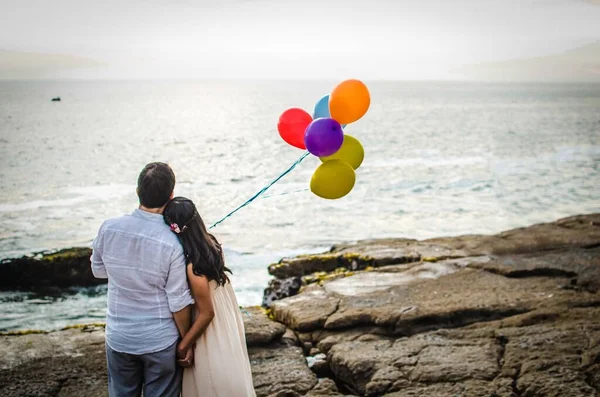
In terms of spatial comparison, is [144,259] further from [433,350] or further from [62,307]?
[62,307]

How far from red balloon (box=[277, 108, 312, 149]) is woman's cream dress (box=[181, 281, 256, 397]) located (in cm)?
168

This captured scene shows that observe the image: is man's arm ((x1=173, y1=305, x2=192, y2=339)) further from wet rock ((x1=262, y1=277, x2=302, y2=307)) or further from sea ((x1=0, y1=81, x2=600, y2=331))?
wet rock ((x1=262, y1=277, x2=302, y2=307))

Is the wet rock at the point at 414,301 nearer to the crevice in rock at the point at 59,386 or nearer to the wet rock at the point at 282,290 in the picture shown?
the wet rock at the point at 282,290

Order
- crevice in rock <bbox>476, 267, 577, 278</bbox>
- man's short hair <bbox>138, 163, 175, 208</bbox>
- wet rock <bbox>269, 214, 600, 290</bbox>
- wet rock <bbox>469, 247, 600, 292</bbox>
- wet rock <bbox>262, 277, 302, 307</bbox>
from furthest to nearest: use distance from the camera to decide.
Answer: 1. wet rock <bbox>269, 214, 600, 290</bbox>
2. wet rock <bbox>262, 277, 302, 307</bbox>
3. crevice in rock <bbox>476, 267, 577, 278</bbox>
4. wet rock <bbox>469, 247, 600, 292</bbox>
5. man's short hair <bbox>138, 163, 175, 208</bbox>

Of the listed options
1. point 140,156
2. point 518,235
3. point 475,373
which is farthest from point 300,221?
point 140,156

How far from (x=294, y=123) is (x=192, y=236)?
5.76 feet

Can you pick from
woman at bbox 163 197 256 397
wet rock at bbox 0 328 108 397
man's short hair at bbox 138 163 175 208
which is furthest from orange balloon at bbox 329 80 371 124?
wet rock at bbox 0 328 108 397

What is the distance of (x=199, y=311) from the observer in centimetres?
317

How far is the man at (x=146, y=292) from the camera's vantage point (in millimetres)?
3014

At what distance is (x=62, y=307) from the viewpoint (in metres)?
9.98

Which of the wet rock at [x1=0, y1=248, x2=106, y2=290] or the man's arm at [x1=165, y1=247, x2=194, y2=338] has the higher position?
the man's arm at [x1=165, y1=247, x2=194, y2=338]

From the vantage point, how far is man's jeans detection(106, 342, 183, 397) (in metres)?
3.19

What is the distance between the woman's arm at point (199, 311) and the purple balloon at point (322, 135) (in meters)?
1.44

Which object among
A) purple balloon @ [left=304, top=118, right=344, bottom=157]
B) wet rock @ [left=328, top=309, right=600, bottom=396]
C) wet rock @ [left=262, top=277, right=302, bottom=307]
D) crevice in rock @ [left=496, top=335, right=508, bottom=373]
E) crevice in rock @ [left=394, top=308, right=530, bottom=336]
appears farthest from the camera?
wet rock @ [left=262, top=277, right=302, bottom=307]
